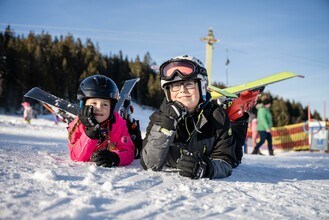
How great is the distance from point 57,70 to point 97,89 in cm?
5004

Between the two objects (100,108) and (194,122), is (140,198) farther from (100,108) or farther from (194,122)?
(100,108)

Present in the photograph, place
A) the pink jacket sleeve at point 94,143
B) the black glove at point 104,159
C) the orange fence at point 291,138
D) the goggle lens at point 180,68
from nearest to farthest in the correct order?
1. the black glove at point 104,159
2. the goggle lens at point 180,68
3. the pink jacket sleeve at point 94,143
4. the orange fence at point 291,138

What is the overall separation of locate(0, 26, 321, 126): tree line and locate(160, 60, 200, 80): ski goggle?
4359 cm

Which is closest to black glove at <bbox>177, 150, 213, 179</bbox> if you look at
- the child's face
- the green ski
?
the child's face

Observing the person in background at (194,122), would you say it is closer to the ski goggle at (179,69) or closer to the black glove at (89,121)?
the ski goggle at (179,69)

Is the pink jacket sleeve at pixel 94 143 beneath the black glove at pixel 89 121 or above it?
beneath

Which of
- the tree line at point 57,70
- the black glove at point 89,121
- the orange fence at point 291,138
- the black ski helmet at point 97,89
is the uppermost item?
the tree line at point 57,70

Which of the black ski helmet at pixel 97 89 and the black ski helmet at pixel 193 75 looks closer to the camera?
the black ski helmet at pixel 193 75

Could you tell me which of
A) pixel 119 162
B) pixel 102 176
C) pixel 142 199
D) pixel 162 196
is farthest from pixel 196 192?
pixel 119 162

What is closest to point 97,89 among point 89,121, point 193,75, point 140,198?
point 89,121

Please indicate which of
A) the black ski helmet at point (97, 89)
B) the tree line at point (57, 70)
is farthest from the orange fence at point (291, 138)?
the tree line at point (57, 70)

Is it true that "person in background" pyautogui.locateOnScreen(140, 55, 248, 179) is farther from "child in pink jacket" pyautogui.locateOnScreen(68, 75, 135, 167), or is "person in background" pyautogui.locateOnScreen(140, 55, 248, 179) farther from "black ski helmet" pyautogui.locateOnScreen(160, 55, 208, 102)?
"child in pink jacket" pyautogui.locateOnScreen(68, 75, 135, 167)

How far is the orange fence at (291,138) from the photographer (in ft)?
50.5

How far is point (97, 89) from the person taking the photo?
9.77ft
